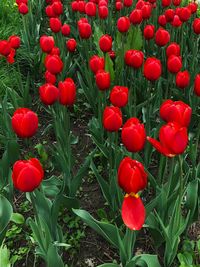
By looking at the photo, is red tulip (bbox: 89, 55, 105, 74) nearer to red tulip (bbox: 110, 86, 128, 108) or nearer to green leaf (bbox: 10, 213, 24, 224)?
red tulip (bbox: 110, 86, 128, 108)

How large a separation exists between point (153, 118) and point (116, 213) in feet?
2.68

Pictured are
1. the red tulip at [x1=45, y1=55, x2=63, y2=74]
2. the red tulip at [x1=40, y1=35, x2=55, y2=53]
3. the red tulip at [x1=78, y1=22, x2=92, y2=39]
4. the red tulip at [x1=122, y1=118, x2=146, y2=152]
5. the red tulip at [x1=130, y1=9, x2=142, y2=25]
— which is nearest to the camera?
the red tulip at [x1=122, y1=118, x2=146, y2=152]

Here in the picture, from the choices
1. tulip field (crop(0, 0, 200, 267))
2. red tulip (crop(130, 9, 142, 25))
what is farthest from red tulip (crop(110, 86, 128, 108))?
red tulip (crop(130, 9, 142, 25))

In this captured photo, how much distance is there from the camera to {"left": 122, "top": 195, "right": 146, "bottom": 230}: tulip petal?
145cm

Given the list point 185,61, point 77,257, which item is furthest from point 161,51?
point 77,257

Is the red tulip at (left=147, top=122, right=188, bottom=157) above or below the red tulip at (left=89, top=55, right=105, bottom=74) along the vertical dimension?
above


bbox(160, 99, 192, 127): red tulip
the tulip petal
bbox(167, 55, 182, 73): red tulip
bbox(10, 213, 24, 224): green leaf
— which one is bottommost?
bbox(10, 213, 24, 224): green leaf

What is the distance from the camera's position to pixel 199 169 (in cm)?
220

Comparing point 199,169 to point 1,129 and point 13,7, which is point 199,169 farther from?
point 13,7

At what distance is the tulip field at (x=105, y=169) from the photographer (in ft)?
5.42

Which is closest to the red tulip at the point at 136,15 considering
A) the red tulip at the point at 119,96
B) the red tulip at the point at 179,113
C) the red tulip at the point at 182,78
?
the red tulip at the point at 182,78

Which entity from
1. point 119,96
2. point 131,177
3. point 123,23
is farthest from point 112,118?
point 123,23

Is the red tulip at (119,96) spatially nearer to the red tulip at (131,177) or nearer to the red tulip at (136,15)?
the red tulip at (131,177)

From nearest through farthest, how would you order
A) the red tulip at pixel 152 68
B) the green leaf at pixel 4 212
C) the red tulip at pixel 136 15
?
1. the green leaf at pixel 4 212
2. the red tulip at pixel 152 68
3. the red tulip at pixel 136 15
